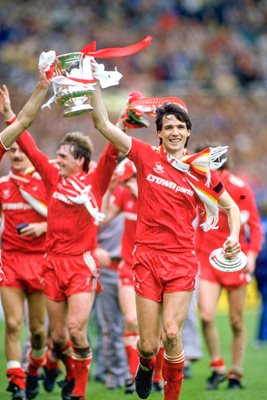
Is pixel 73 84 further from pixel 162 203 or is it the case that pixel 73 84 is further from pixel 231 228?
pixel 231 228

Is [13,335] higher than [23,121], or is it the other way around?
[23,121]

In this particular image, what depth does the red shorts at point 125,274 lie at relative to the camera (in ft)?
37.7

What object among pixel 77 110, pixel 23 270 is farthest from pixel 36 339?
pixel 77 110

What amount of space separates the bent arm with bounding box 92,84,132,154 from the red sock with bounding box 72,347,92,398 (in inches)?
83.0

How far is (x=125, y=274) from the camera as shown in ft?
37.8

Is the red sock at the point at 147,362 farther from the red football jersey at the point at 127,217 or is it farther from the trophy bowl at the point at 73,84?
the red football jersey at the point at 127,217

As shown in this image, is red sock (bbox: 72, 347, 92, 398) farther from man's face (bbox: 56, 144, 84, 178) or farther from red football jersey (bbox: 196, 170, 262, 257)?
red football jersey (bbox: 196, 170, 262, 257)

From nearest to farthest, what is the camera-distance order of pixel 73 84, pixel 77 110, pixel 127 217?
pixel 77 110 → pixel 73 84 → pixel 127 217

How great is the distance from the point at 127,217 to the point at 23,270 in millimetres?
1837

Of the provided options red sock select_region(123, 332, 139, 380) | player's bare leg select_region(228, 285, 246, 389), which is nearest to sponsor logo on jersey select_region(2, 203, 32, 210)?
red sock select_region(123, 332, 139, 380)

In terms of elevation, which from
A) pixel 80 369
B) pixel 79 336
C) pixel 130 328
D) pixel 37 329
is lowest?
pixel 80 369

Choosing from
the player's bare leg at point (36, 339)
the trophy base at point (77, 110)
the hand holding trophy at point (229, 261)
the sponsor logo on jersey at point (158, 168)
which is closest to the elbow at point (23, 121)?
the trophy base at point (77, 110)

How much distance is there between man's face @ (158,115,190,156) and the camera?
28.6ft

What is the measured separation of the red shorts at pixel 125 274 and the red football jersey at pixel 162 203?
280cm
